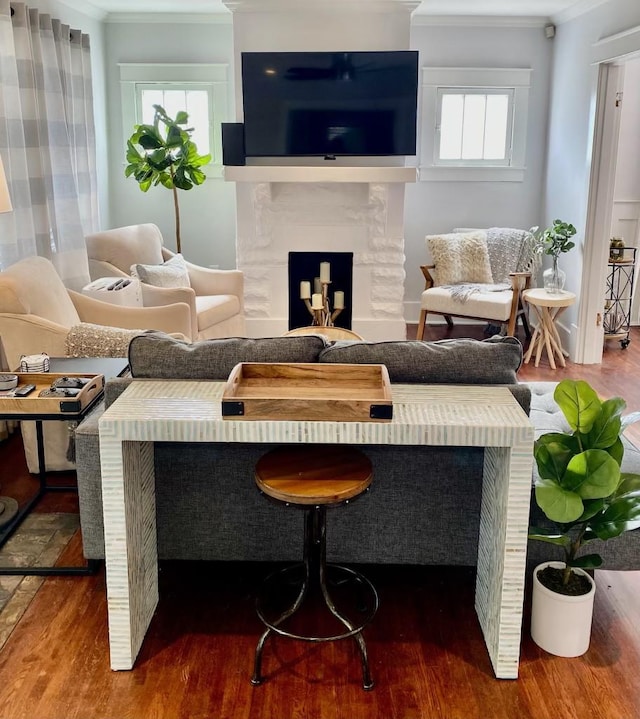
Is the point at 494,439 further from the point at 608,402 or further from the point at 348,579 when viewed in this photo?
the point at 348,579

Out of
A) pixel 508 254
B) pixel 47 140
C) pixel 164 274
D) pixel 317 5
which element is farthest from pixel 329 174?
pixel 47 140

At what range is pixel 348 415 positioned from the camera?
6.37ft

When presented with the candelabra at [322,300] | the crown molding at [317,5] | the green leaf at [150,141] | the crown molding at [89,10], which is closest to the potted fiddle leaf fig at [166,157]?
the green leaf at [150,141]

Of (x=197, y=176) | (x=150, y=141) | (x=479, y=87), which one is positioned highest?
(x=479, y=87)

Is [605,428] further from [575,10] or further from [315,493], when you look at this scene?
[575,10]

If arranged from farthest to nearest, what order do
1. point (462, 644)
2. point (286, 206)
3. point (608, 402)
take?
1. point (286, 206)
2. point (462, 644)
3. point (608, 402)

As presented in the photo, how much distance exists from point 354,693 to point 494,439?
790 mm

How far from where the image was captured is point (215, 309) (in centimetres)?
503

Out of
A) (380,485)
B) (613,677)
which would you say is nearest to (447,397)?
(380,485)

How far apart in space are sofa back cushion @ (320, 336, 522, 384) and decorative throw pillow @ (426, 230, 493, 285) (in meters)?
3.54

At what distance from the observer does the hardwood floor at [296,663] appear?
6.55ft

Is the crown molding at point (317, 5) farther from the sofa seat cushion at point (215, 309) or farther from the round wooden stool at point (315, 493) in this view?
the round wooden stool at point (315, 493)

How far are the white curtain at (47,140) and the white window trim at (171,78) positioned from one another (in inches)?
32.0

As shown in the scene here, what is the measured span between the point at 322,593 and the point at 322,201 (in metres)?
3.72
